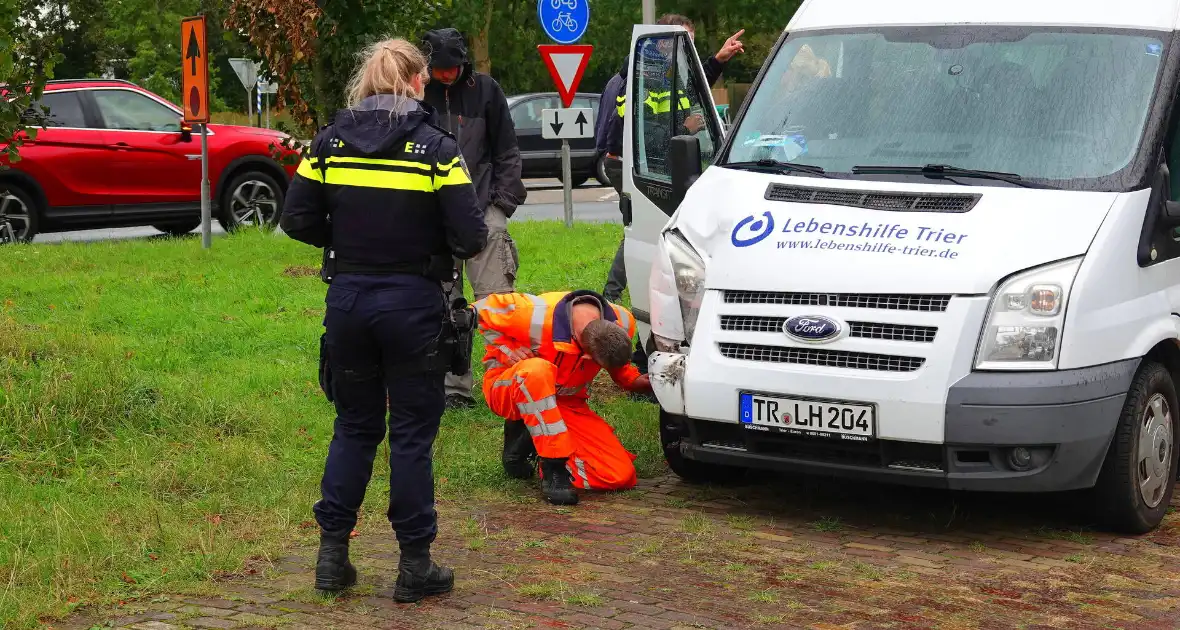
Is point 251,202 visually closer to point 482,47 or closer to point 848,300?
point 848,300

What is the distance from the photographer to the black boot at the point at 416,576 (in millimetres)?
5125

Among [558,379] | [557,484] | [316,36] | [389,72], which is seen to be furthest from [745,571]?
[316,36]

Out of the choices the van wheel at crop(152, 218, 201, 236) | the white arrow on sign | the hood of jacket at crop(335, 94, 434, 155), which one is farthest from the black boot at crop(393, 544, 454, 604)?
the van wheel at crop(152, 218, 201, 236)

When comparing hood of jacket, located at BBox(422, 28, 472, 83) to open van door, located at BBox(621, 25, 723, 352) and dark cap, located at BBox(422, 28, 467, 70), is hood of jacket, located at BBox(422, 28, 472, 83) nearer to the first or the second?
dark cap, located at BBox(422, 28, 467, 70)

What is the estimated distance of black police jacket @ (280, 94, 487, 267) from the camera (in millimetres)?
4969

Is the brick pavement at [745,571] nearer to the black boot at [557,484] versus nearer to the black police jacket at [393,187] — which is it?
the black boot at [557,484]

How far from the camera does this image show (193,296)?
38.5 feet

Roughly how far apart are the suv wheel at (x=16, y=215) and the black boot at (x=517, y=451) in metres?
10.3

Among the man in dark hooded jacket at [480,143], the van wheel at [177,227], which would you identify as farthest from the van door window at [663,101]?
the van wheel at [177,227]

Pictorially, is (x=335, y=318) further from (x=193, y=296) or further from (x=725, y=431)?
(x=193, y=296)

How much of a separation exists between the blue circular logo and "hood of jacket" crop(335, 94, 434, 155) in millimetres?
1484

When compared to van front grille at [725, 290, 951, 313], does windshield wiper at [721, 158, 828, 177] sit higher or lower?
higher

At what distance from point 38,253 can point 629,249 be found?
27.0 feet

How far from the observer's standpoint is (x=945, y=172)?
611 centimetres
